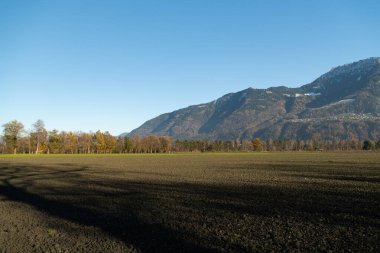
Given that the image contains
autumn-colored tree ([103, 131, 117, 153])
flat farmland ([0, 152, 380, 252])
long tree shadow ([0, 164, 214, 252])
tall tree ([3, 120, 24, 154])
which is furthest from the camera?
autumn-colored tree ([103, 131, 117, 153])

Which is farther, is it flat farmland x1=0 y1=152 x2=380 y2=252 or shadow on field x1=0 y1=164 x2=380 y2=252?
shadow on field x1=0 y1=164 x2=380 y2=252

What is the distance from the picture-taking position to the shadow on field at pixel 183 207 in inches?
507

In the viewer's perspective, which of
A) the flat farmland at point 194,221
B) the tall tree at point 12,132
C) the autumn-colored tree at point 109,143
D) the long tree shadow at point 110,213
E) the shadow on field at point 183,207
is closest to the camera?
the flat farmland at point 194,221

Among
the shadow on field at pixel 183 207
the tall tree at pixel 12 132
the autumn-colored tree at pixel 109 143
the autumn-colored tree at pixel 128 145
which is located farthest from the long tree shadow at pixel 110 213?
the autumn-colored tree at pixel 128 145

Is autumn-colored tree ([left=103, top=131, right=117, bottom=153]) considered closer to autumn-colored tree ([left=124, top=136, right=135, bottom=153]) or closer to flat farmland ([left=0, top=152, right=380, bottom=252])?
autumn-colored tree ([left=124, top=136, right=135, bottom=153])

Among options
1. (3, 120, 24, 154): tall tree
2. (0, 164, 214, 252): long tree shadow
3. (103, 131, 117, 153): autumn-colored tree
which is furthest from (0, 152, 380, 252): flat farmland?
(103, 131, 117, 153): autumn-colored tree

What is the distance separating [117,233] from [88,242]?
1.46 m

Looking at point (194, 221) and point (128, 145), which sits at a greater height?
point (128, 145)

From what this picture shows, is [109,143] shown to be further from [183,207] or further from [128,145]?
[183,207]

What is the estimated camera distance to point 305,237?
12492 mm

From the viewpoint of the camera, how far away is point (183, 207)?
19.2 metres

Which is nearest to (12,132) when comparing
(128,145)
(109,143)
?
(109,143)

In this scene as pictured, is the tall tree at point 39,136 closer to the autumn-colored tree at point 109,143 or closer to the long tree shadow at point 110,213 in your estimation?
the autumn-colored tree at point 109,143

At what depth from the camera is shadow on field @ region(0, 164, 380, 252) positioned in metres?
12.9
